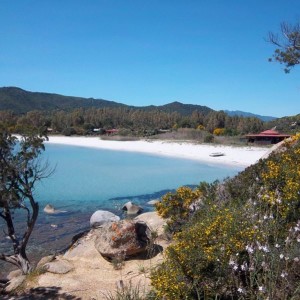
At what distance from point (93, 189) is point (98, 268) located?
14.9 metres

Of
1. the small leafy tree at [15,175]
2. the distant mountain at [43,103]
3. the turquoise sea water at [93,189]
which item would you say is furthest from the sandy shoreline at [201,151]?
the distant mountain at [43,103]

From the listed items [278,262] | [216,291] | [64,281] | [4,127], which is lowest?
[64,281]

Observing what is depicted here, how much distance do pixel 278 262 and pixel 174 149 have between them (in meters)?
42.9

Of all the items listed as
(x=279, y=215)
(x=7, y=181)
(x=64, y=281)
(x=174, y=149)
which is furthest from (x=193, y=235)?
(x=174, y=149)

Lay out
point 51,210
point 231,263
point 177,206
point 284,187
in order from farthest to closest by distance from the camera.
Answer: point 51,210, point 177,206, point 284,187, point 231,263

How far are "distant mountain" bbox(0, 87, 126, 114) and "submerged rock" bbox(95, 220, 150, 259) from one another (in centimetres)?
13725

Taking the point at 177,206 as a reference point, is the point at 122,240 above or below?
below

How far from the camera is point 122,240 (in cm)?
727

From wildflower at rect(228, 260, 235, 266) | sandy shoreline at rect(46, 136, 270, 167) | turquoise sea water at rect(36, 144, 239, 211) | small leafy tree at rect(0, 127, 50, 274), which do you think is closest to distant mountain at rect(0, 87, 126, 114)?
sandy shoreline at rect(46, 136, 270, 167)

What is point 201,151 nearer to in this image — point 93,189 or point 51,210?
point 93,189

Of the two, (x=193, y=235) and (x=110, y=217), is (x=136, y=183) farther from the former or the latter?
(x=193, y=235)

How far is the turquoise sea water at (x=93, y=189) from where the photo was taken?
1230 centimetres

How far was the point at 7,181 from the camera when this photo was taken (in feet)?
29.2

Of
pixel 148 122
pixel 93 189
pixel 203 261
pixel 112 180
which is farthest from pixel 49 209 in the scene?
pixel 148 122
